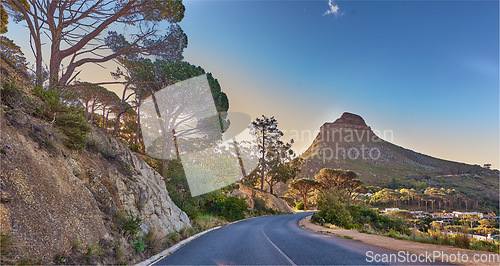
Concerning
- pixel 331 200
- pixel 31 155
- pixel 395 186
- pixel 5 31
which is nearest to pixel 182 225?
pixel 31 155

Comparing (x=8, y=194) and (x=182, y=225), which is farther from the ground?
(x=8, y=194)

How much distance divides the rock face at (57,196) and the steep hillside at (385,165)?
4597 inches

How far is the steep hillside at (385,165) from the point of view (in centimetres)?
10831

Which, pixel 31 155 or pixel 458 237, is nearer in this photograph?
pixel 31 155

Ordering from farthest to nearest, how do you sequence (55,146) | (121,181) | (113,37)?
(113,37) → (121,181) → (55,146)

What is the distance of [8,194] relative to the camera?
4.66 metres

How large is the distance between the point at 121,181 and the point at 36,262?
535cm

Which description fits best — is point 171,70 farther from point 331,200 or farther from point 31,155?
point 331,200

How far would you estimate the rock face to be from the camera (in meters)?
4.63

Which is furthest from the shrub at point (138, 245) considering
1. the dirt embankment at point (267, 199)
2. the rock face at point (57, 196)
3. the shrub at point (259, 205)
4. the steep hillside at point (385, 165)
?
the steep hillside at point (385, 165)

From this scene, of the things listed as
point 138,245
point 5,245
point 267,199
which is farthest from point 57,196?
point 267,199

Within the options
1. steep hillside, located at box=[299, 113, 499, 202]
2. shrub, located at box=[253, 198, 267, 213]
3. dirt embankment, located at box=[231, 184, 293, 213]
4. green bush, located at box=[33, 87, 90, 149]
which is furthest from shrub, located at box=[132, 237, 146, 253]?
steep hillside, located at box=[299, 113, 499, 202]

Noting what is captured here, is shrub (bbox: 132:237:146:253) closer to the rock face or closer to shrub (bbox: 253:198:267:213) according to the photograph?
the rock face

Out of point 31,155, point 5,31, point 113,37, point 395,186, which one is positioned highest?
point 113,37
